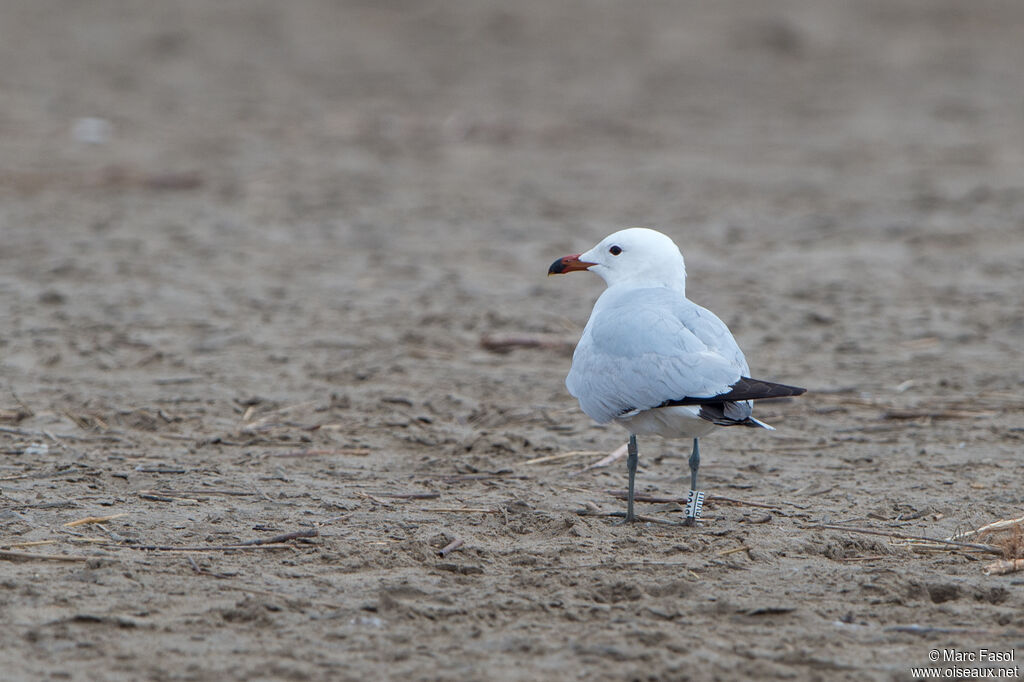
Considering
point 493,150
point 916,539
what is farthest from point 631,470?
point 493,150

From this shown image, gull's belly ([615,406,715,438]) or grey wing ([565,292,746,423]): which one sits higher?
grey wing ([565,292,746,423])

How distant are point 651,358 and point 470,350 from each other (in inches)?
115

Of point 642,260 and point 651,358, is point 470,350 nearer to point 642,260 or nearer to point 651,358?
point 642,260

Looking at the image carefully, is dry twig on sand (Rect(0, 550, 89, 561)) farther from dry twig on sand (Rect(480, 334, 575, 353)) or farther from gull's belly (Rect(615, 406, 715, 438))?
dry twig on sand (Rect(480, 334, 575, 353))

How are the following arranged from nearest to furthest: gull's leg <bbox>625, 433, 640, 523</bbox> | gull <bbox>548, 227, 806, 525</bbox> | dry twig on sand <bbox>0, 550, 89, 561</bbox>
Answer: dry twig on sand <bbox>0, 550, 89, 561</bbox> < gull <bbox>548, 227, 806, 525</bbox> < gull's leg <bbox>625, 433, 640, 523</bbox>

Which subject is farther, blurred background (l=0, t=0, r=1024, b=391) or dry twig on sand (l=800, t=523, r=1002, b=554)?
blurred background (l=0, t=0, r=1024, b=391)

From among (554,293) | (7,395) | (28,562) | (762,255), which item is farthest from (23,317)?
(762,255)

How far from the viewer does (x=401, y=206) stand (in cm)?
1130

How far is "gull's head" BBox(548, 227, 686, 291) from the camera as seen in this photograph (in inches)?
210

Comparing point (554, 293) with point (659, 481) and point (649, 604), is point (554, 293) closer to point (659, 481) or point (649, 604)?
point (659, 481)

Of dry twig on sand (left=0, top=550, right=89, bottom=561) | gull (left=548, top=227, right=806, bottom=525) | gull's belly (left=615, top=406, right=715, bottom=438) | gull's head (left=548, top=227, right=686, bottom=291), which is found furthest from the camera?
gull's head (left=548, top=227, right=686, bottom=291)

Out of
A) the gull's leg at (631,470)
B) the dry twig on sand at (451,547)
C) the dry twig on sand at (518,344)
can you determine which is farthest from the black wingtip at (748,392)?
the dry twig on sand at (518,344)

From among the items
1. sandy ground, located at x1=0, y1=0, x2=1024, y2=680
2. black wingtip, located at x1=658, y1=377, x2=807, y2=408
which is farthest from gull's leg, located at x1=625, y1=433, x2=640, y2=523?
black wingtip, located at x1=658, y1=377, x2=807, y2=408

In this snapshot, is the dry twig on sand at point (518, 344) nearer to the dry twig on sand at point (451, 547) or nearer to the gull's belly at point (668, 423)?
the gull's belly at point (668, 423)
